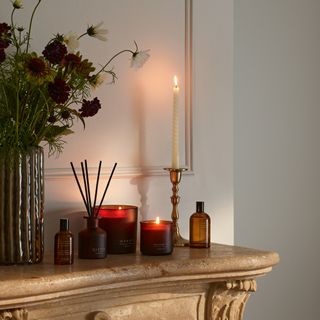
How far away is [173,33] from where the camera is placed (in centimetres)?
217

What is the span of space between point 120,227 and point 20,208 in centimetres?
Result: 29

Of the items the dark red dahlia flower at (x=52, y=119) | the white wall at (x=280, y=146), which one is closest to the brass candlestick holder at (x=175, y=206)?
the dark red dahlia flower at (x=52, y=119)

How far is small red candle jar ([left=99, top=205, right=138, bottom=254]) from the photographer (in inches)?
73.8

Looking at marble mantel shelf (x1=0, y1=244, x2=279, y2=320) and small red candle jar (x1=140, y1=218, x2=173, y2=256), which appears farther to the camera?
small red candle jar (x1=140, y1=218, x2=173, y2=256)

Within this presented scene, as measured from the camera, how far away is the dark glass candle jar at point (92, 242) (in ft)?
5.83

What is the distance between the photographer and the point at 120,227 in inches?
74.0

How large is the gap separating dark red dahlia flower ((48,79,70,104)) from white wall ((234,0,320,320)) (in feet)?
4.25

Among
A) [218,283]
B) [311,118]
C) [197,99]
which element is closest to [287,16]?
[311,118]

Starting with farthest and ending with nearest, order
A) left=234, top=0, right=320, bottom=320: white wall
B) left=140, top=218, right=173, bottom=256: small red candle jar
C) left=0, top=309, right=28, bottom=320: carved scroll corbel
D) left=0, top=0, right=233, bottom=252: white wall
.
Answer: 1. left=234, top=0, right=320, bottom=320: white wall
2. left=0, top=0, right=233, bottom=252: white wall
3. left=140, top=218, right=173, bottom=256: small red candle jar
4. left=0, top=309, right=28, bottom=320: carved scroll corbel

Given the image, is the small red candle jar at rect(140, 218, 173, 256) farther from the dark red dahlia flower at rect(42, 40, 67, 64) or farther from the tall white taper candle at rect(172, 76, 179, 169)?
the dark red dahlia flower at rect(42, 40, 67, 64)

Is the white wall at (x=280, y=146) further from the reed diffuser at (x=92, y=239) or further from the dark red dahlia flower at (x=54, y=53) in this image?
the dark red dahlia flower at (x=54, y=53)

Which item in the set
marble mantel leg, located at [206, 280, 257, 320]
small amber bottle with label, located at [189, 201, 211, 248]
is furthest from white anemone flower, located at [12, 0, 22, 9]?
marble mantel leg, located at [206, 280, 257, 320]

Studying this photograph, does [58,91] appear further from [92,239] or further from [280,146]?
[280,146]

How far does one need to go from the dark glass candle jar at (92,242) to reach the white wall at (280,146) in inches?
45.2
